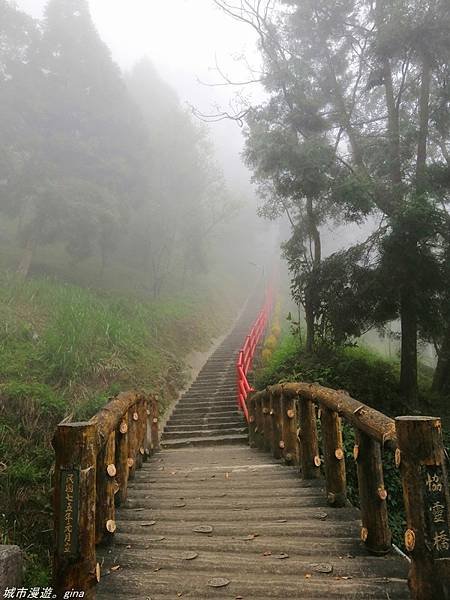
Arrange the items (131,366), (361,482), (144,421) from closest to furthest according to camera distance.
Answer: (361,482)
(144,421)
(131,366)

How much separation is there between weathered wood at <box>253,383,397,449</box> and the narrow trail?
31.1 inches

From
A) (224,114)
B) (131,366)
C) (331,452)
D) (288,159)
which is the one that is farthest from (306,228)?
(331,452)

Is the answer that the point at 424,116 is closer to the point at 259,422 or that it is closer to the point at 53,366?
the point at 259,422

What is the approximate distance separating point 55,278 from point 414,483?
13.6 m

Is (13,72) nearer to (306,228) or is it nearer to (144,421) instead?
(306,228)

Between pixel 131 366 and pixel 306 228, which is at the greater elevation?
pixel 306 228

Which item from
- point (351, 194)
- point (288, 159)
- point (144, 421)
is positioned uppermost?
point (288, 159)

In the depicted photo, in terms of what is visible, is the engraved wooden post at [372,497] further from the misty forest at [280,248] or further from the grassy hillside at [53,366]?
the grassy hillside at [53,366]

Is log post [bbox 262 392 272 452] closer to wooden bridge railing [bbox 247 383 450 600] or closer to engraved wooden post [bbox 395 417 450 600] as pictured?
wooden bridge railing [bbox 247 383 450 600]

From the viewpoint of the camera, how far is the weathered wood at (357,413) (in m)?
2.37

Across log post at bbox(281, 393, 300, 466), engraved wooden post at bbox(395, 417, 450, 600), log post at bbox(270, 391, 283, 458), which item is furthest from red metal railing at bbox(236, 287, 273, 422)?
engraved wooden post at bbox(395, 417, 450, 600)

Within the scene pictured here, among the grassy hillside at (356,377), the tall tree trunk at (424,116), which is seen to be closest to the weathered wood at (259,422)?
the grassy hillside at (356,377)

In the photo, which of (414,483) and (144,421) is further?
(144,421)

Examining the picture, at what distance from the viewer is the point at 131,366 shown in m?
9.63
